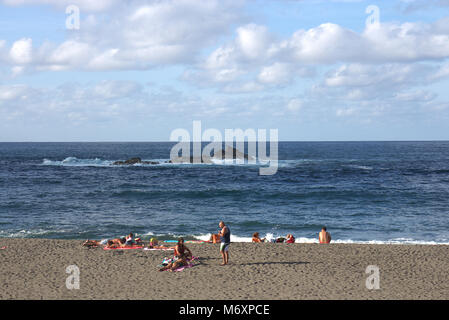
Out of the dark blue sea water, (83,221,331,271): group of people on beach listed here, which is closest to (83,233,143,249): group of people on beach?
(83,221,331,271): group of people on beach

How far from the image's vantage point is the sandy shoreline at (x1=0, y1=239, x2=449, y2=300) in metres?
13.9

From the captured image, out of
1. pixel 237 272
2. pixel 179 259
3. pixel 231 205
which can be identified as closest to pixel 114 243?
pixel 179 259

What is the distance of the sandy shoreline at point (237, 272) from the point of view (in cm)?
1387

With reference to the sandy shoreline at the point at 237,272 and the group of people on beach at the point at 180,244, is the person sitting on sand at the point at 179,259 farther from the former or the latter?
the sandy shoreline at the point at 237,272

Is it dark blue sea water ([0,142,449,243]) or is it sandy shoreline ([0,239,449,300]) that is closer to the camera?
sandy shoreline ([0,239,449,300])

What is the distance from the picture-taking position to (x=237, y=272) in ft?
53.1

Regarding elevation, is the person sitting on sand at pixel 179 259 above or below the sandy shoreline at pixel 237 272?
above

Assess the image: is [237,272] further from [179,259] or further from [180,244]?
[180,244]

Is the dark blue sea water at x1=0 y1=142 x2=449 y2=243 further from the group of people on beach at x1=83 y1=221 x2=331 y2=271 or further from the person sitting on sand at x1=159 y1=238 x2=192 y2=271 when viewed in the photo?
the person sitting on sand at x1=159 y1=238 x2=192 y2=271

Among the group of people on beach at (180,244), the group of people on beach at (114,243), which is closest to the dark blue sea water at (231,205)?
the group of people on beach at (180,244)

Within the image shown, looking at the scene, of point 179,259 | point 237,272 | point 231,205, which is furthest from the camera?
point 231,205
